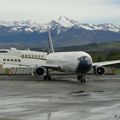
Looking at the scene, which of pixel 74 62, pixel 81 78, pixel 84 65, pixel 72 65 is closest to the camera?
pixel 84 65

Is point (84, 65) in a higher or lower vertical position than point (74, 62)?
lower

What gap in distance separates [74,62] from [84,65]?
1893mm

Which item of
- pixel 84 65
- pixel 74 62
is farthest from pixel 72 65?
pixel 84 65

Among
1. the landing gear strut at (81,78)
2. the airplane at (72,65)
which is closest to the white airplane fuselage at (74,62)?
the airplane at (72,65)

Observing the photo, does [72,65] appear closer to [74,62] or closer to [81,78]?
[74,62]

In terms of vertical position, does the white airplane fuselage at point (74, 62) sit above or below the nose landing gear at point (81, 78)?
above

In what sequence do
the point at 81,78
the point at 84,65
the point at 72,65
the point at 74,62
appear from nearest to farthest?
the point at 84,65, the point at 81,78, the point at 74,62, the point at 72,65

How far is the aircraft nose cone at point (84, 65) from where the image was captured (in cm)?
4988

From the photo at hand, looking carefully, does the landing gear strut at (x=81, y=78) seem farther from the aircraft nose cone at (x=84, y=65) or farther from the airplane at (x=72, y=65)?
the aircraft nose cone at (x=84, y=65)

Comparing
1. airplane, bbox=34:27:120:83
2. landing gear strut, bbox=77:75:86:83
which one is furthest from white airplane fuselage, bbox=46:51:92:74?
landing gear strut, bbox=77:75:86:83

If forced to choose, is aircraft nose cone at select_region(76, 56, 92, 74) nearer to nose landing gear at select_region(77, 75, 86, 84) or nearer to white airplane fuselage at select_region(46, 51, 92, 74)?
white airplane fuselage at select_region(46, 51, 92, 74)

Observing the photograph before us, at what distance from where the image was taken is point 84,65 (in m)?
49.8

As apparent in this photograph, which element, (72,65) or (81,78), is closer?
(81,78)

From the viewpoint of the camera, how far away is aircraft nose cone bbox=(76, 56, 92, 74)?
49.9 meters
